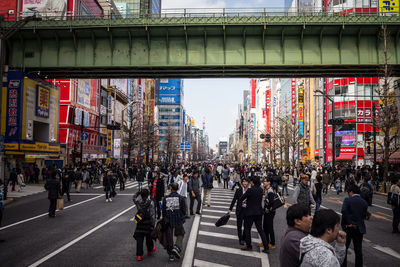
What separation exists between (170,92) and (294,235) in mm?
143994

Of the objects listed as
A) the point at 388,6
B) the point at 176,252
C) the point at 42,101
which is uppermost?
the point at 388,6

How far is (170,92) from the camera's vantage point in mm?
146125

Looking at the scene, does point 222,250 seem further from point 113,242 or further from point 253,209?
point 113,242

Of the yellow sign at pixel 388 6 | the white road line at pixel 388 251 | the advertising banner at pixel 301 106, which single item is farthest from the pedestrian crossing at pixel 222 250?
the advertising banner at pixel 301 106

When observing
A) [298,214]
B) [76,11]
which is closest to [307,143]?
[76,11]

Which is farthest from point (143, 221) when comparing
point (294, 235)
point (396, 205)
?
point (396, 205)

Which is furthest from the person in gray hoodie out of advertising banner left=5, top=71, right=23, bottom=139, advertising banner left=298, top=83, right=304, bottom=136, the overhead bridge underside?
advertising banner left=298, top=83, right=304, bottom=136

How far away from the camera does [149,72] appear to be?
26812mm

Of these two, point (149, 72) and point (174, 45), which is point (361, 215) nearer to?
point (174, 45)

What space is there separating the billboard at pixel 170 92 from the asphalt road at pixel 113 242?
13157 centimetres

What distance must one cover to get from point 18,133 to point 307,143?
56.8m

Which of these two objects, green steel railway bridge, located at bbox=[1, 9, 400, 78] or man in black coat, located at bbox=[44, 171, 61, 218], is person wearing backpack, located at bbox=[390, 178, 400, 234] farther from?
green steel railway bridge, located at bbox=[1, 9, 400, 78]

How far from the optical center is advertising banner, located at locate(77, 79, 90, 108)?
1937 inches

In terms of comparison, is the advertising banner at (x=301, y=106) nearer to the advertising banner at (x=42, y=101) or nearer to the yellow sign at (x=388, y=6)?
the yellow sign at (x=388, y=6)
